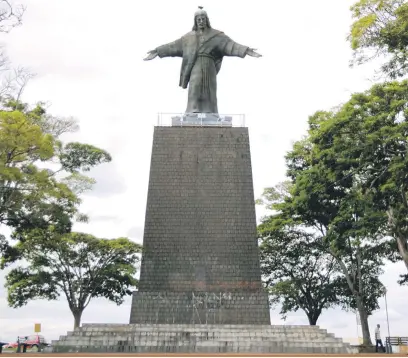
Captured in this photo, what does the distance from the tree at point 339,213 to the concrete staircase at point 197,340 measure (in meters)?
5.17

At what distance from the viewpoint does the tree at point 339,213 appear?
18.2 m

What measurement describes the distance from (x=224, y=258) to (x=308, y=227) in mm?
9305

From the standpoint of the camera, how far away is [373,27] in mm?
15695

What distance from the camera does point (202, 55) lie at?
66.5ft

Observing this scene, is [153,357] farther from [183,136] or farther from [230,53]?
[230,53]

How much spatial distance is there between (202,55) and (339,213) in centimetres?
797

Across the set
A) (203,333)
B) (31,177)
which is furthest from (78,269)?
(203,333)

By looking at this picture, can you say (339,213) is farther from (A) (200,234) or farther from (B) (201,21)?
(B) (201,21)

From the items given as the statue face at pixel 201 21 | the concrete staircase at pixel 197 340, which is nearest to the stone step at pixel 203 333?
the concrete staircase at pixel 197 340

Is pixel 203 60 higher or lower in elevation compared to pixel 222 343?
higher

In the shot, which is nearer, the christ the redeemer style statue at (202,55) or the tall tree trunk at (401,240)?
the tall tree trunk at (401,240)

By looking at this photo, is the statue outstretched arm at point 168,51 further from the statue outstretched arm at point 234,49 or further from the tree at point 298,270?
the tree at point 298,270

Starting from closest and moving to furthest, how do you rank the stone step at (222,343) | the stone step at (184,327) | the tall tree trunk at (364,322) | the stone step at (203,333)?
the stone step at (222,343) < the stone step at (203,333) < the stone step at (184,327) < the tall tree trunk at (364,322)

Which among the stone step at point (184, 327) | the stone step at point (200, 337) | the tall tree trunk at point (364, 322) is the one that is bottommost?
the stone step at point (200, 337)
